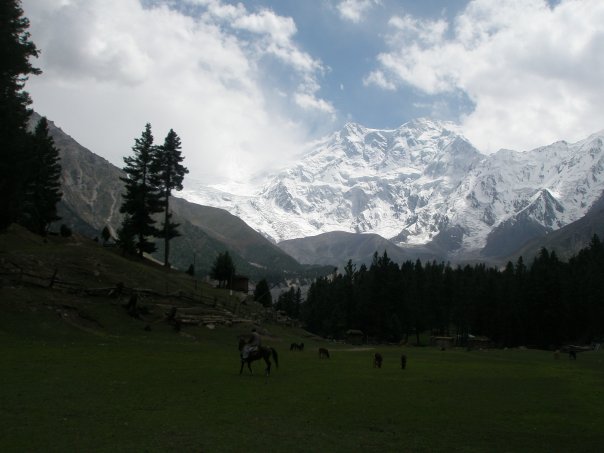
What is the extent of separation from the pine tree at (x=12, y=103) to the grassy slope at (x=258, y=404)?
37.0 feet

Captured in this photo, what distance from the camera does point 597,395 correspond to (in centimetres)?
2702

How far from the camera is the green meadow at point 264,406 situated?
15.0 metres

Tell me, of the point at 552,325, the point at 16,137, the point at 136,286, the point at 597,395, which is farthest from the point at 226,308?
the point at 552,325

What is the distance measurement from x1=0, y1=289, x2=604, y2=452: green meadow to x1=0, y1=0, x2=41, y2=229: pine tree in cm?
1262

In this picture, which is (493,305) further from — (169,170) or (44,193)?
(44,193)

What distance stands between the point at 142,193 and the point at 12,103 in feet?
115

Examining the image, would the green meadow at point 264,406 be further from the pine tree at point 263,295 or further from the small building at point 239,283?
the pine tree at point 263,295

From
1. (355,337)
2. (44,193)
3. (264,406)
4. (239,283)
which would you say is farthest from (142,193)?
(264,406)

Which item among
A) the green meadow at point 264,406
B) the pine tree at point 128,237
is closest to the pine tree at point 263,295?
the pine tree at point 128,237

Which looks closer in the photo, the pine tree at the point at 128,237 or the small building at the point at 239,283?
the pine tree at the point at 128,237

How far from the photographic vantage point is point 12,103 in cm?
4300

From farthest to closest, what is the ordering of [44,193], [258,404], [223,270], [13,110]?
[223,270], [44,193], [13,110], [258,404]

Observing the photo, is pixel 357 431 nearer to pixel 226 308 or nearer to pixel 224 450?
pixel 224 450

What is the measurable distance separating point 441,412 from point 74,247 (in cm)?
5395
